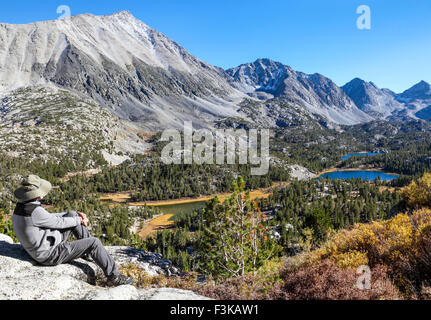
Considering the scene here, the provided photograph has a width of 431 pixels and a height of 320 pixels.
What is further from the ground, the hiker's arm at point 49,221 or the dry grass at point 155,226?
the hiker's arm at point 49,221

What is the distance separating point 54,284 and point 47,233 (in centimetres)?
132

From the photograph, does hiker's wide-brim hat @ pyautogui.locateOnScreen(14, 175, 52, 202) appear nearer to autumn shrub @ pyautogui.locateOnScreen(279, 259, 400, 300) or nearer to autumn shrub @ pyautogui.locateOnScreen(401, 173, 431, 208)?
autumn shrub @ pyautogui.locateOnScreen(279, 259, 400, 300)

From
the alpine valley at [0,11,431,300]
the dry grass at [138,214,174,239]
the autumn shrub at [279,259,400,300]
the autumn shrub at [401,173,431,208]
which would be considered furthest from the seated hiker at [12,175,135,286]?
the dry grass at [138,214,174,239]

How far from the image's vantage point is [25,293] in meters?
5.37

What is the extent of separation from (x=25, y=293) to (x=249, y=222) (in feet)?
27.1

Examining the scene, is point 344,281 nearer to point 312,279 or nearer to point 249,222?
point 312,279

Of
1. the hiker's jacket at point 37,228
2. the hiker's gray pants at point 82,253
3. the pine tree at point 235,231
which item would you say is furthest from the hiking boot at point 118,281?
the pine tree at point 235,231

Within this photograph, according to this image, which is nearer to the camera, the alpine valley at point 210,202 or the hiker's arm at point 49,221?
the hiker's arm at point 49,221

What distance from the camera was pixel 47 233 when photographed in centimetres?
634

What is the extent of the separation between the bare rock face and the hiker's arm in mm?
1215

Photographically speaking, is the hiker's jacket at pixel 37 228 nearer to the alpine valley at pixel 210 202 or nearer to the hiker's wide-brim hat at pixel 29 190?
the hiker's wide-brim hat at pixel 29 190

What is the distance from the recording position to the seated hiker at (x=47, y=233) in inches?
233

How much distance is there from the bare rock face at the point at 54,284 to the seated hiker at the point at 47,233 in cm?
39

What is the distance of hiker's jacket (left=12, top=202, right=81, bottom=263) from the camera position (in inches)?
234
